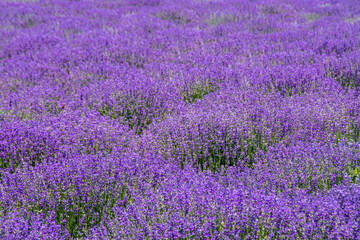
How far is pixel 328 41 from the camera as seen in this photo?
6.06m

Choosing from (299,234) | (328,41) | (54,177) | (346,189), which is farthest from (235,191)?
(328,41)

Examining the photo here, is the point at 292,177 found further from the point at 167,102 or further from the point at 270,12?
the point at 270,12

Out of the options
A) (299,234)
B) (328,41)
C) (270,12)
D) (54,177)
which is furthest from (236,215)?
(270,12)

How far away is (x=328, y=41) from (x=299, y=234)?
494cm

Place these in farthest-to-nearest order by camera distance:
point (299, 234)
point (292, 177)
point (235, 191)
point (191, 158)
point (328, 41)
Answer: point (328, 41) < point (191, 158) < point (292, 177) < point (235, 191) < point (299, 234)

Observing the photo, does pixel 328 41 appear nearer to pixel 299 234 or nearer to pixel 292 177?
pixel 292 177

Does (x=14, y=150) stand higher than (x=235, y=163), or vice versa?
(x=14, y=150)

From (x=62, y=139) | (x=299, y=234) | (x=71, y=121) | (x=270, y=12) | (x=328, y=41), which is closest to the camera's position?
(x=299, y=234)

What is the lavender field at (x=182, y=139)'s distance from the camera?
2.12 metres

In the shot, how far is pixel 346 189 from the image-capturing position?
2242 mm

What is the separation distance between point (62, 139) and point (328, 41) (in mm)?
4900

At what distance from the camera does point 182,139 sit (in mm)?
3230

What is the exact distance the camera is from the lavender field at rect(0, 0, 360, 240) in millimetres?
2117

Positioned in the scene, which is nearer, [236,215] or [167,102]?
[236,215]
